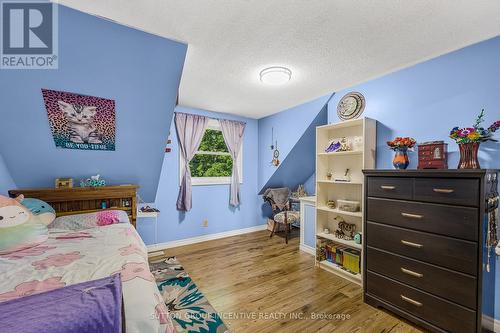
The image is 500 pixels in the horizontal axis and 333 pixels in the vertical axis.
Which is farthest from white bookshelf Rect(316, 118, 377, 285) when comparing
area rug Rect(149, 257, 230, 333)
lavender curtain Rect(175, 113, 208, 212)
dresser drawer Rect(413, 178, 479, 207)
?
lavender curtain Rect(175, 113, 208, 212)

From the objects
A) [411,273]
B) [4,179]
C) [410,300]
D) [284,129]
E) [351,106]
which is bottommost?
[410,300]

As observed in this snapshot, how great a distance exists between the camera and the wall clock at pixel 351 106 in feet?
8.45

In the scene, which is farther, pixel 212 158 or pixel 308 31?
pixel 212 158

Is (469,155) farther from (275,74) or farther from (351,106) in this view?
(275,74)

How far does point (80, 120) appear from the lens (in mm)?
2061

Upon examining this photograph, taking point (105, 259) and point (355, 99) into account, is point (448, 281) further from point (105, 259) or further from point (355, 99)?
point (105, 259)

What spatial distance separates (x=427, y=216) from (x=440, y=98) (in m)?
1.18

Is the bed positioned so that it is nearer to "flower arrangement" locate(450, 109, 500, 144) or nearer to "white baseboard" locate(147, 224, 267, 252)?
"white baseboard" locate(147, 224, 267, 252)

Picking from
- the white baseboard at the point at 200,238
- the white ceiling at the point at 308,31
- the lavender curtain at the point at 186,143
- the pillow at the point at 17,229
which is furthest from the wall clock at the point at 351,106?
the pillow at the point at 17,229

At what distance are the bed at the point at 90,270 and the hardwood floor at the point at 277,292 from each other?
103 centimetres

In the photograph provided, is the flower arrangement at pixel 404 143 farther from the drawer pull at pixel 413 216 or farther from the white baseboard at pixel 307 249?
the white baseboard at pixel 307 249

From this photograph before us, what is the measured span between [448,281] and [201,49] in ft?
8.75

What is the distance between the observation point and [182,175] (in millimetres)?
3533

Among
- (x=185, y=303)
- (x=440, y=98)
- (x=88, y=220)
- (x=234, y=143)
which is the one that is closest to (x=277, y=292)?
(x=185, y=303)
